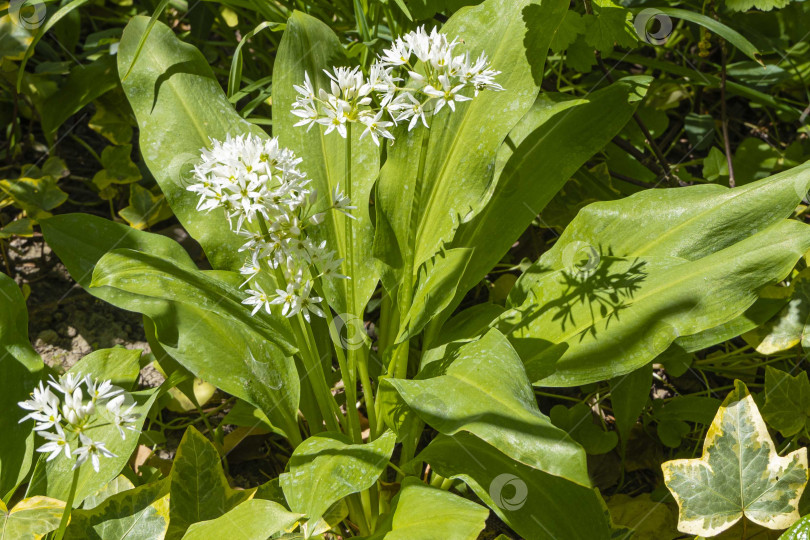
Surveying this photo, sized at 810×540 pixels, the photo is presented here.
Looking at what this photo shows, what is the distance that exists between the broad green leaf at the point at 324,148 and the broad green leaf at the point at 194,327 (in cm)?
28

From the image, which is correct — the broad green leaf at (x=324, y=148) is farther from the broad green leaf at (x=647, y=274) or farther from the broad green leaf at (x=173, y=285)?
the broad green leaf at (x=647, y=274)

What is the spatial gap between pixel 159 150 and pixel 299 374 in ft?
2.34

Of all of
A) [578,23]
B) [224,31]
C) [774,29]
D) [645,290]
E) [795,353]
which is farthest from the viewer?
[224,31]

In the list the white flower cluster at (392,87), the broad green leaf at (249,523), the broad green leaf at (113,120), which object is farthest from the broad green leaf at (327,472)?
the broad green leaf at (113,120)

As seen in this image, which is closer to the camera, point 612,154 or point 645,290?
point 645,290

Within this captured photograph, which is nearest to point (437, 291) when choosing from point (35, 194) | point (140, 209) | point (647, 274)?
point (647, 274)

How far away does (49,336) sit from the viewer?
2285mm

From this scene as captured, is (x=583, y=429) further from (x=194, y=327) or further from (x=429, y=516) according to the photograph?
(x=194, y=327)

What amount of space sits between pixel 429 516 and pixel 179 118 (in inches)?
48.7

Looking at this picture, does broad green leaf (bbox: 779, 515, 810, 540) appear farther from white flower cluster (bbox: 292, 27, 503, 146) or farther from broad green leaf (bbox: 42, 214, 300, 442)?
broad green leaf (bbox: 42, 214, 300, 442)

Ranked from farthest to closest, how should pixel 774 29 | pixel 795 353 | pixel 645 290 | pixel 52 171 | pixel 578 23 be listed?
pixel 774 29 → pixel 52 171 → pixel 795 353 → pixel 578 23 → pixel 645 290

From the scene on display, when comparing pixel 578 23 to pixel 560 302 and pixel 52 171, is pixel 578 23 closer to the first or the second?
pixel 560 302

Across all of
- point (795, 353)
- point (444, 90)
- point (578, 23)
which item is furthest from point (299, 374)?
point (795, 353)

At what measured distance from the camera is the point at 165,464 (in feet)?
6.30
